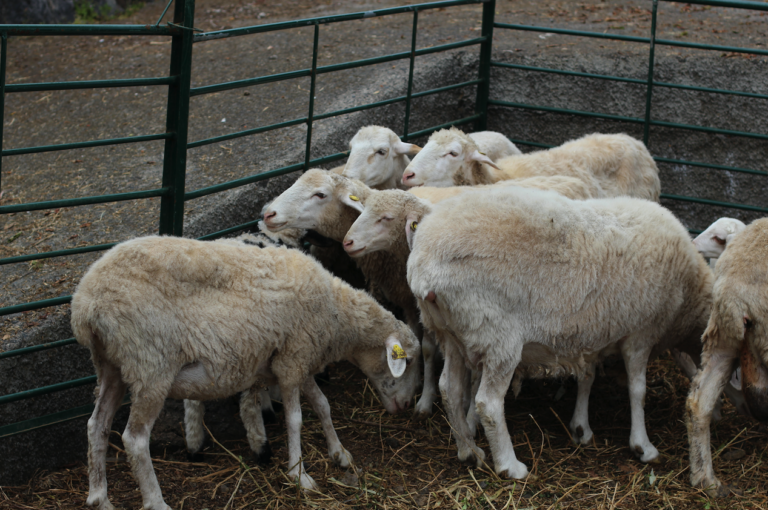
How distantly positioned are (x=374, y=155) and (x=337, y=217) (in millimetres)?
764

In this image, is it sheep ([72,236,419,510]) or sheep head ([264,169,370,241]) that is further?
sheep head ([264,169,370,241])

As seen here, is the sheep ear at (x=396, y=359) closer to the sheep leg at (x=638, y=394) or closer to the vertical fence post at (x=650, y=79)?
the sheep leg at (x=638, y=394)

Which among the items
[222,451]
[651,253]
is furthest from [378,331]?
[651,253]

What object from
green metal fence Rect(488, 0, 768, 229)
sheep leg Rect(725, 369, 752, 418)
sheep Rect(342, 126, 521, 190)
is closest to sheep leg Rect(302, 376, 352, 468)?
sheep Rect(342, 126, 521, 190)

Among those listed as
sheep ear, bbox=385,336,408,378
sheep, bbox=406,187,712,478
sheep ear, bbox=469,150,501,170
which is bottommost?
sheep ear, bbox=385,336,408,378

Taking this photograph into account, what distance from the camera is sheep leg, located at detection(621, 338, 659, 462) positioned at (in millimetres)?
4094

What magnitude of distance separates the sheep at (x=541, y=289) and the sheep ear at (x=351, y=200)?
0.50m

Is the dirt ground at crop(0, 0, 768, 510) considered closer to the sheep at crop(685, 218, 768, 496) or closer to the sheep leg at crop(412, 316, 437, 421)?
the sheep leg at crop(412, 316, 437, 421)

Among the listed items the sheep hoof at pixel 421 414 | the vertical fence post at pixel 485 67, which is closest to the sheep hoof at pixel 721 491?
the sheep hoof at pixel 421 414

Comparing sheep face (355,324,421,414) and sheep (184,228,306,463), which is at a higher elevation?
sheep face (355,324,421,414)

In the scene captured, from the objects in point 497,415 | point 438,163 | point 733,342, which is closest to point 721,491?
point 733,342

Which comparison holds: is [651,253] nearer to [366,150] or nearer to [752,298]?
[752,298]

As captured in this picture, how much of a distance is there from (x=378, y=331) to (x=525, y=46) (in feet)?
15.1

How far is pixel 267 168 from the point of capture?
5.78 meters
